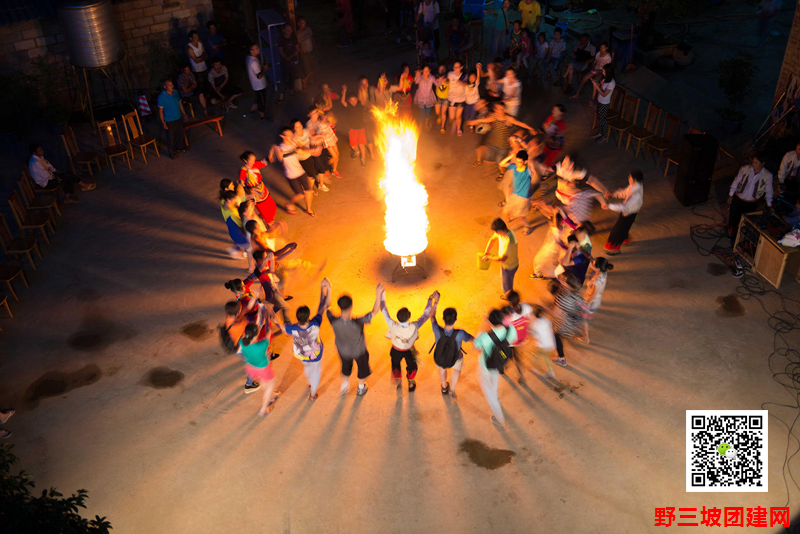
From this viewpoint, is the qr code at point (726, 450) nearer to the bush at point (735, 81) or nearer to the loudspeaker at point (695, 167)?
the loudspeaker at point (695, 167)

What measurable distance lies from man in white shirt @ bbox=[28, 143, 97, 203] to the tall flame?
6.22 m

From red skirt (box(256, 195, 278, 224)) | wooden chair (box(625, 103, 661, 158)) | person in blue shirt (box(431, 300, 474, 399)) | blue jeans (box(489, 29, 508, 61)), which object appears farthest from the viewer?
blue jeans (box(489, 29, 508, 61))

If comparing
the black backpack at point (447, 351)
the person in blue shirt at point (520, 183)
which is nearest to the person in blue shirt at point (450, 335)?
the black backpack at point (447, 351)

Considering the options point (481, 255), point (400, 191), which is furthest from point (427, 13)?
point (481, 255)

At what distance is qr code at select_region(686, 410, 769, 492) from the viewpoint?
286 inches

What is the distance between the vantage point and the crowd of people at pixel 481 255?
25.0 feet

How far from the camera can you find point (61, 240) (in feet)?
38.1

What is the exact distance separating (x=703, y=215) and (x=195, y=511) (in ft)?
31.8

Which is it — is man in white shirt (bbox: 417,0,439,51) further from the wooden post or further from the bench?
the bench

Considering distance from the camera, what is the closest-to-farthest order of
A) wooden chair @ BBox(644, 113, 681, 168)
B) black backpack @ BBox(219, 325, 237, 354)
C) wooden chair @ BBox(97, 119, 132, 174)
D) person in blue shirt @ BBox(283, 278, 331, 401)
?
1. person in blue shirt @ BBox(283, 278, 331, 401)
2. black backpack @ BBox(219, 325, 237, 354)
3. wooden chair @ BBox(644, 113, 681, 168)
4. wooden chair @ BBox(97, 119, 132, 174)

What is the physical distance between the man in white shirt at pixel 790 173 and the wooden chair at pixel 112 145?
41.4 feet

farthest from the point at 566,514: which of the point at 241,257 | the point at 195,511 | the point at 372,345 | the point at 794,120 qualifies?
the point at 794,120

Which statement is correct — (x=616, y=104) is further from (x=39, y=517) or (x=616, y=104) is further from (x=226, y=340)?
(x=39, y=517)

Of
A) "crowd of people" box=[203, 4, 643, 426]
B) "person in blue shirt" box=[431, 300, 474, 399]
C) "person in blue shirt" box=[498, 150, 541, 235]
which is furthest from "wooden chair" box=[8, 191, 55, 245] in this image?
"person in blue shirt" box=[498, 150, 541, 235]
